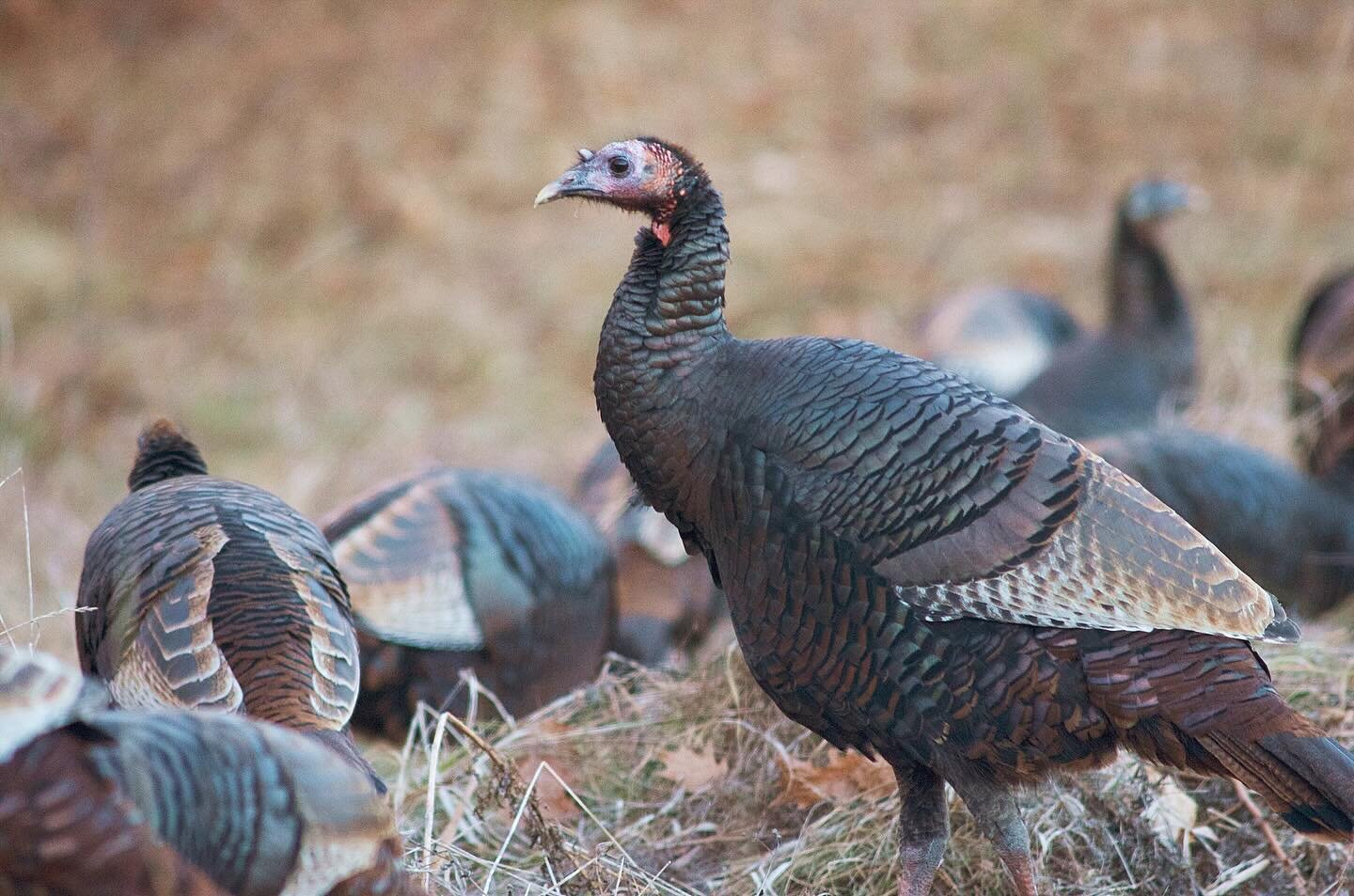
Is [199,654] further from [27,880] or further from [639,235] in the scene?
[639,235]

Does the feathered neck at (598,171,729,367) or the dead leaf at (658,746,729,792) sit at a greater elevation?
the feathered neck at (598,171,729,367)

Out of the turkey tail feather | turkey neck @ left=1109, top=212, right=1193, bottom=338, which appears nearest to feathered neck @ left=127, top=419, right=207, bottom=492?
the turkey tail feather

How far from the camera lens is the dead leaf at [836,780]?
141 inches

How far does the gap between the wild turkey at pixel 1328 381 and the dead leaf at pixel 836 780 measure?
109 inches

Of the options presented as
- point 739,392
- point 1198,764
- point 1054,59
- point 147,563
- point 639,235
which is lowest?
point 1198,764

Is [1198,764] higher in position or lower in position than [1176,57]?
lower

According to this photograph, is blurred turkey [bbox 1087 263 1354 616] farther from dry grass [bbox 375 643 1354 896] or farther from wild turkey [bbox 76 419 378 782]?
wild turkey [bbox 76 419 378 782]

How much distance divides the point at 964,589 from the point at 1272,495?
111 inches

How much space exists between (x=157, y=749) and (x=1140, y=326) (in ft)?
19.4

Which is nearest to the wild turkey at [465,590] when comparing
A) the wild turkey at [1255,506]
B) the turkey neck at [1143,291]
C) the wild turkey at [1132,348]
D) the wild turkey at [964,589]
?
the wild turkey at [964,589]

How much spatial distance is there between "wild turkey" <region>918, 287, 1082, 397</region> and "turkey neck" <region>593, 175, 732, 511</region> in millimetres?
4557

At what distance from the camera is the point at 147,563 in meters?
3.05

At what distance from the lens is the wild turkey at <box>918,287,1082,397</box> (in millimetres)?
7824

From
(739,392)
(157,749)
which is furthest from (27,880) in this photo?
(739,392)
